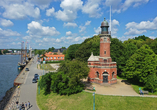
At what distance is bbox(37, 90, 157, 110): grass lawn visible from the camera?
20.2m

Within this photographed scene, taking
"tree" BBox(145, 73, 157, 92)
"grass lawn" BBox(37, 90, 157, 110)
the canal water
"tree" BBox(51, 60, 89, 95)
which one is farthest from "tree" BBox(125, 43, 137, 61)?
the canal water

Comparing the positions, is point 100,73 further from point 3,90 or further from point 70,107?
point 3,90

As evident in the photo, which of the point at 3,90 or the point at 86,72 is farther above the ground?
the point at 86,72

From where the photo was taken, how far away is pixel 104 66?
103 feet

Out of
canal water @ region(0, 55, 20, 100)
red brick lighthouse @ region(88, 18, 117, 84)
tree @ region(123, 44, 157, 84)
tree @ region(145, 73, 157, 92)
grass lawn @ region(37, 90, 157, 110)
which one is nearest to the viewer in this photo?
grass lawn @ region(37, 90, 157, 110)

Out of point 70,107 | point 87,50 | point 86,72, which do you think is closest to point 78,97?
point 70,107

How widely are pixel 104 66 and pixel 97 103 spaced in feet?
38.6

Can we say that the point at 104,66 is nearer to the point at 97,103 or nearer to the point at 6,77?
the point at 97,103

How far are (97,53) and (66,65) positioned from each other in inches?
839

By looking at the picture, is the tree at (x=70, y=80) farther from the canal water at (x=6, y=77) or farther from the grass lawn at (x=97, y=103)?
the canal water at (x=6, y=77)

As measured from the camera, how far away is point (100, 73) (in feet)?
104

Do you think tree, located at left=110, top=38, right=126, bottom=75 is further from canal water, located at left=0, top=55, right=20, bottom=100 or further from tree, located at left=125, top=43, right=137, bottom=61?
canal water, located at left=0, top=55, right=20, bottom=100

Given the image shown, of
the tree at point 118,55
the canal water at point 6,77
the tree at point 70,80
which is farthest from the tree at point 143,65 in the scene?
the canal water at point 6,77

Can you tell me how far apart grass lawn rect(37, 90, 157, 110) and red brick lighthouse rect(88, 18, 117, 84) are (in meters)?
8.51
